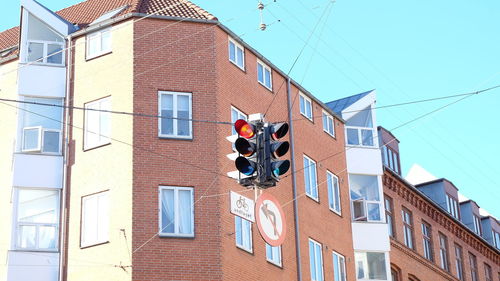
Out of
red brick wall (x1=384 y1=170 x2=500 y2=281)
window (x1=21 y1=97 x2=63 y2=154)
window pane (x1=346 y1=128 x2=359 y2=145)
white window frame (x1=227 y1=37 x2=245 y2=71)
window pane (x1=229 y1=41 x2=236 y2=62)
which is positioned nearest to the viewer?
window (x1=21 y1=97 x2=63 y2=154)

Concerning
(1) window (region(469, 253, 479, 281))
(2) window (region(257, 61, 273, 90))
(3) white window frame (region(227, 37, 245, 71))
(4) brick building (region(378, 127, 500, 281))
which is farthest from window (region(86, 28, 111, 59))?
(1) window (region(469, 253, 479, 281))

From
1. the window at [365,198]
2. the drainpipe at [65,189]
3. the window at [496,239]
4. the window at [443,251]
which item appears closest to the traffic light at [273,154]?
the drainpipe at [65,189]

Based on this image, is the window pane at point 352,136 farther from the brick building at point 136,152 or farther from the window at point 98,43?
the window at point 98,43

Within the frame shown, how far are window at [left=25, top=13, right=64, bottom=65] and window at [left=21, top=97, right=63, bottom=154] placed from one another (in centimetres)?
159

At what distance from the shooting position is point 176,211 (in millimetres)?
30734

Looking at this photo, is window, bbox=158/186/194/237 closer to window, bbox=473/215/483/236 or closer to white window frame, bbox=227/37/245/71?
white window frame, bbox=227/37/245/71

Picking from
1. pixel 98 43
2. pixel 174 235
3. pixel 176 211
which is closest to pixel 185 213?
pixel 176 211

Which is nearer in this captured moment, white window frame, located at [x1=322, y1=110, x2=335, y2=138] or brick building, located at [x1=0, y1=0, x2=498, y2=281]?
brick building, located at [x1=0, y1=0, x2=498, y2=281]

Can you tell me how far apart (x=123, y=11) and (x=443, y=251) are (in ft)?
75.5

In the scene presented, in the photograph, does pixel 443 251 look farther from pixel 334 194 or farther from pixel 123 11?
pixel 123 11

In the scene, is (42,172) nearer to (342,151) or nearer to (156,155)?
(156,155)

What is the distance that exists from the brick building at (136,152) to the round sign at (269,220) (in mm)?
8692

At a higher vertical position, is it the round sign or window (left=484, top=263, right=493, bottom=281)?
window (left=484, top=263, right=493, bottom=281)

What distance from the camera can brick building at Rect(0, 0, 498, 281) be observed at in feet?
99.7
